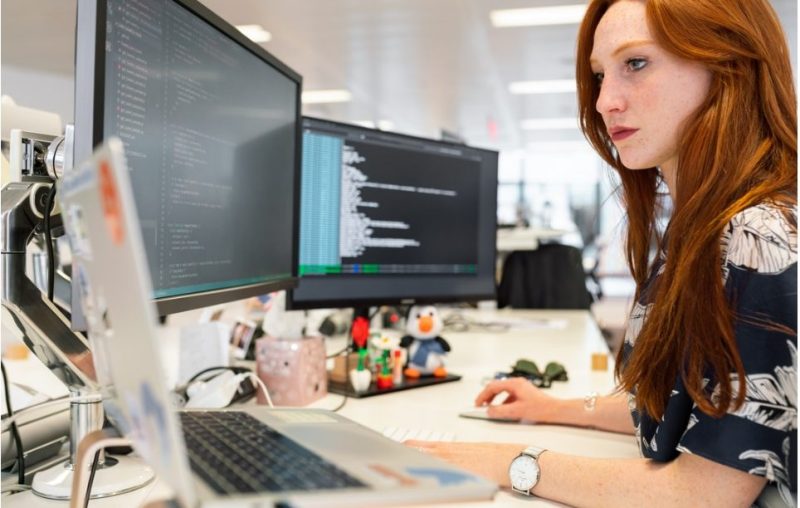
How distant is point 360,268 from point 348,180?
0.61 feet

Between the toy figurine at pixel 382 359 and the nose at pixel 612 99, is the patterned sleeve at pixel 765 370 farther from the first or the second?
the toy figurine at pixel 382 359

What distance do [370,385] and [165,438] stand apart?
0.90 meters

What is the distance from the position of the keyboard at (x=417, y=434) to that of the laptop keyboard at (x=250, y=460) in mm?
395

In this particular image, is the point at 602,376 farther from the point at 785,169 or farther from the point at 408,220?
the point at 785,169

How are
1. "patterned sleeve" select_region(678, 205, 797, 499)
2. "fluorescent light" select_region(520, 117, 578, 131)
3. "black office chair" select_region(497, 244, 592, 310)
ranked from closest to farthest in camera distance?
1. "patterned sleeve" select_region(678, 205, 797, 499)
2. "black office chair" select_region(497, 244, 592, 310)
3. "fluorescent light" select_region(520, 117, 578, 131)

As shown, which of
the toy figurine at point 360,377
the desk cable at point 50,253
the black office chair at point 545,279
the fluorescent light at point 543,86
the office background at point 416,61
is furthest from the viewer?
the fluorescent light at point 543,86

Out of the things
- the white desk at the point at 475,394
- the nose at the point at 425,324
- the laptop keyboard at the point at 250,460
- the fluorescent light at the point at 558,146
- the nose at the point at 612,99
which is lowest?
the white desk at the point at 475,394

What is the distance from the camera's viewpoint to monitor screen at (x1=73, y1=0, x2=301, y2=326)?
25.6 inches

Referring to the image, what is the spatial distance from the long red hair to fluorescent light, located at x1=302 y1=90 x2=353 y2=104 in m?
5.99

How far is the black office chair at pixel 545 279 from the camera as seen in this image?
2717 millimetres

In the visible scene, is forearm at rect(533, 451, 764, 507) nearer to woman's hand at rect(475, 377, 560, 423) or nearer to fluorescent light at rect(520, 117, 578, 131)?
woman's hand at rect(475, 377, 560, 423)

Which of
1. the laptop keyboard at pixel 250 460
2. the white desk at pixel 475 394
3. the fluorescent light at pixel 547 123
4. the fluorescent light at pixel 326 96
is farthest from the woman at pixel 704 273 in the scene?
the fluorescent light at pixel 547 123

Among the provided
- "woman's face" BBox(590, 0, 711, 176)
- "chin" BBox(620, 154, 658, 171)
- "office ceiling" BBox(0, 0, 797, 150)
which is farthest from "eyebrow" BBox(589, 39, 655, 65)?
"office ceiling" BBox(0, 0, 797, 150)

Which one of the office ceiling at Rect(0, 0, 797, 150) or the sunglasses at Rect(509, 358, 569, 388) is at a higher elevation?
the office ceiling at Rect(0, 0, 797, 150)
